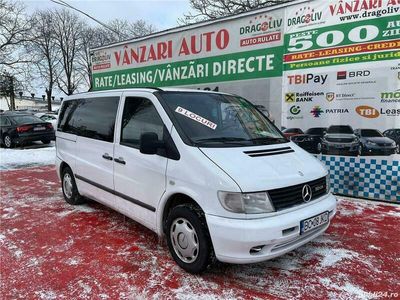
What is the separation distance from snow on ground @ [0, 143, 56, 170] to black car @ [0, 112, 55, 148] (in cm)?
113

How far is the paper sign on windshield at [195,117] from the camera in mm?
3674

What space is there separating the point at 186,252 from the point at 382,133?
4.23 meters

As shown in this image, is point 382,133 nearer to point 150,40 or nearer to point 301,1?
point 301,1

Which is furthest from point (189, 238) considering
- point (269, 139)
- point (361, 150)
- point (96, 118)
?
point (361, 150)

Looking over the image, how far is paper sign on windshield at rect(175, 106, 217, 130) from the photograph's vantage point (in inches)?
145

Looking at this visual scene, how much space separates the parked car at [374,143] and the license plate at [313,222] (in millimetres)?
3012

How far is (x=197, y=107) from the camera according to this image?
391cm

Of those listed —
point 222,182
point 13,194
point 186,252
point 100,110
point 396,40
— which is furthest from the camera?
point 13,194

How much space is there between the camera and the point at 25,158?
37.0 ft

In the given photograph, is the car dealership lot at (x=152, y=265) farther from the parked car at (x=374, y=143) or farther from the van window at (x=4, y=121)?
the van window at (x=4, y=121)

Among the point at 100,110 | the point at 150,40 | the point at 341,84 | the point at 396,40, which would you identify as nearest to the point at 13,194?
the point at 100,110

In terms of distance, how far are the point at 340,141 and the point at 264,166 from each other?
3.67 meters

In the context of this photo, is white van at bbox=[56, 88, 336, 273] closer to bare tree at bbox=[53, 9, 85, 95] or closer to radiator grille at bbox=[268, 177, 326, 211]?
radiator grille at bbox=[268, 177, 326, 211]

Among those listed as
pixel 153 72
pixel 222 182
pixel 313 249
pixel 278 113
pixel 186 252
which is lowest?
pixel 313 249
